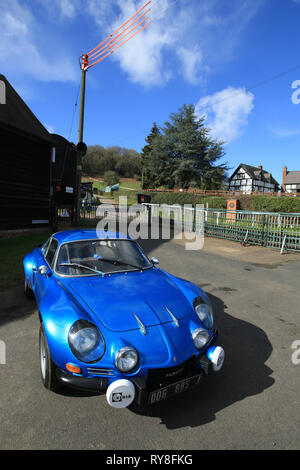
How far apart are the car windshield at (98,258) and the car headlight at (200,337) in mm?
1385

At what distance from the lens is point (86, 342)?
7.32 ft

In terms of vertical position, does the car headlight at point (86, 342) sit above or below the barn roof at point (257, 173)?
below

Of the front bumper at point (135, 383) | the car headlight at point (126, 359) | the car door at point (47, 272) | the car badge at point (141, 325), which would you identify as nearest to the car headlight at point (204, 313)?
the front bumper at point (135, 383)

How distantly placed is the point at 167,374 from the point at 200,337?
0.49 meters

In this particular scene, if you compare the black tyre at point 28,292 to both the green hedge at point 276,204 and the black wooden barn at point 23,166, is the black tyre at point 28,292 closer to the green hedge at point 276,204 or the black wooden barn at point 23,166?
the black wooden barn at point 23,166

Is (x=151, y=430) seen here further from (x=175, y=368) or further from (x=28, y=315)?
(x=28, y=315)

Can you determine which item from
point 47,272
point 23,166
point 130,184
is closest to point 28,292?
point 47,272

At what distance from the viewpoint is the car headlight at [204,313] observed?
2.75 meters

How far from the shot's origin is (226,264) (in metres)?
8.64

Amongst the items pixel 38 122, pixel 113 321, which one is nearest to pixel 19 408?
pixel 113 321

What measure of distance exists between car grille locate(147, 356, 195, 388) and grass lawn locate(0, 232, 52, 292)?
14.4 feet

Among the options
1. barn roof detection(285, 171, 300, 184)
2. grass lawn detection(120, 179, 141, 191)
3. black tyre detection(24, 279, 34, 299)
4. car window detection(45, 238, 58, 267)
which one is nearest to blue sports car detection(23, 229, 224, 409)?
car window detection(45, 238, 58, 267)

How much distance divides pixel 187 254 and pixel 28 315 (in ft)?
22.4

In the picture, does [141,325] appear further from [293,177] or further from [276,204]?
[293,177]
